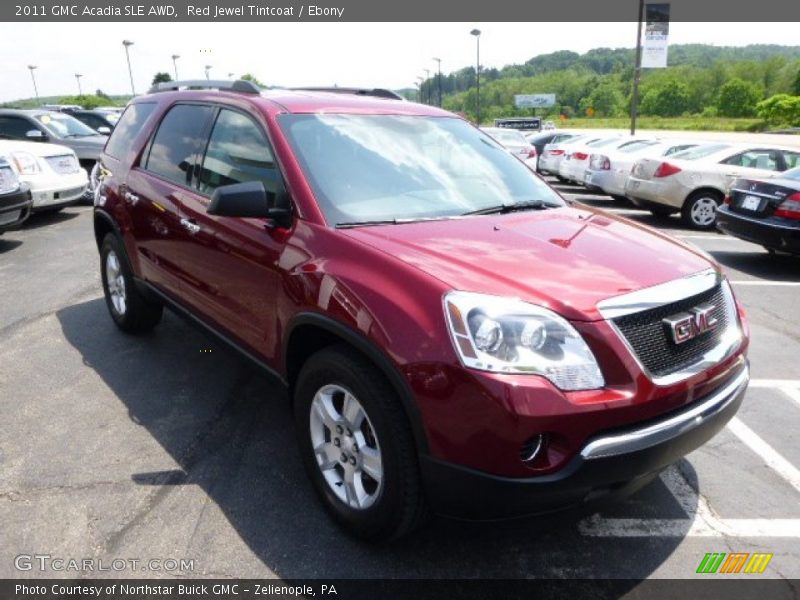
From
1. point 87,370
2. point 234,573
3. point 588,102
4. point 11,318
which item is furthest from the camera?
point 588,102

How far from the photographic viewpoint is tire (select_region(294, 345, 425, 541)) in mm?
2354

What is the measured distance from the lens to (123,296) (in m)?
5.06

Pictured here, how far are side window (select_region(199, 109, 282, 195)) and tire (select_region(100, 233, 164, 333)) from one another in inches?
56.9

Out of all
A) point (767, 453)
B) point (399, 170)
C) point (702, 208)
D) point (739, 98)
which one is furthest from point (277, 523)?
point (739, 98)

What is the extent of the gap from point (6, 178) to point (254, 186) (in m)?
7.08

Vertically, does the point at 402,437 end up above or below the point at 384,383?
below

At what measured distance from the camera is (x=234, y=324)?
3451mm

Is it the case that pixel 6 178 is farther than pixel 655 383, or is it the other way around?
pixel 6 178

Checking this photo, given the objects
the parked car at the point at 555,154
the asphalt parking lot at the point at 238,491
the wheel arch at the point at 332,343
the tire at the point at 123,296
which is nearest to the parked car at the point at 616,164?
the parked car at the point at 555,154

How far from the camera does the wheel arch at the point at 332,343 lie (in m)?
2.27

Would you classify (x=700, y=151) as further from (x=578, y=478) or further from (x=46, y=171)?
(x=46, y=171)

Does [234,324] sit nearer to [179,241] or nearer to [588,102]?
[179,241]

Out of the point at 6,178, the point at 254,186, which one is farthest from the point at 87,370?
the point at 6,178

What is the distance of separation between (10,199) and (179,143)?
5.44 metres
